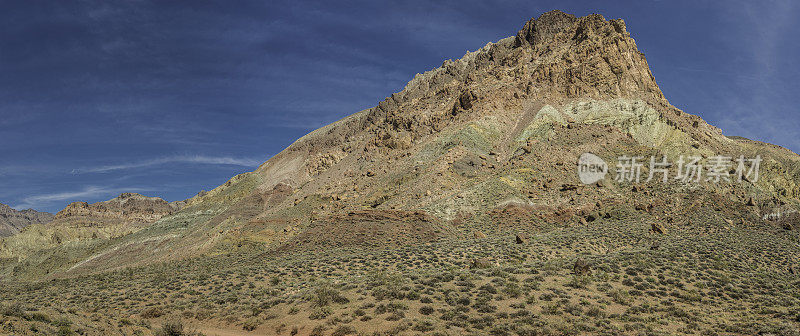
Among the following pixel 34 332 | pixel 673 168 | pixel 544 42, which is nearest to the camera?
pixel 34 332

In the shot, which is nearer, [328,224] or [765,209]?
[765,209]

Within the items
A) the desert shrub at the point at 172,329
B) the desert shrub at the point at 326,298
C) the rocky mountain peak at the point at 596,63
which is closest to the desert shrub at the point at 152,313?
the desert shrub at the point at 172,329

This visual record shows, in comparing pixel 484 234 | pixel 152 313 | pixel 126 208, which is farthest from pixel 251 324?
pixel 126 208

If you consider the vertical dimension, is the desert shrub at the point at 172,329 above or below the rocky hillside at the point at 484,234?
below

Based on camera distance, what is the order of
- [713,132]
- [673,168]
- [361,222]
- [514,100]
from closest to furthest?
1. [361,222]
2. [673,168]
3. [713,132]
4. [514,100]

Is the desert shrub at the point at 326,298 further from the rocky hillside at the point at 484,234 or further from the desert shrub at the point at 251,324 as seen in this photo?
the desert shrub at the point at 251,324

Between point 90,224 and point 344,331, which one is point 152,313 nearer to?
point 344,331

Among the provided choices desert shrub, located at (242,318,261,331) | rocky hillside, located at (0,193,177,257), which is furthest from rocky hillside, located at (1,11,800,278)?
rocky hillside, located at (0,193,177,257)

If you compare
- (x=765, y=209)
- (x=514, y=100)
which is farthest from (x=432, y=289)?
(x=514, y=100)

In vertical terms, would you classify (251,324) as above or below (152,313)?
above

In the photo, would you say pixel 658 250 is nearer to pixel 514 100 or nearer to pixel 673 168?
pixel 673 168

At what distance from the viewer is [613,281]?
23703mm

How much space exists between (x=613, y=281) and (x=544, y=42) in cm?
6371

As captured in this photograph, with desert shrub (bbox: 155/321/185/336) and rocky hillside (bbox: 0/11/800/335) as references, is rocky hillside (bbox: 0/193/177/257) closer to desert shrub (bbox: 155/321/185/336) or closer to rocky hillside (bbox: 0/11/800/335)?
rocky hillside (bbox: 0/11/800/335)
